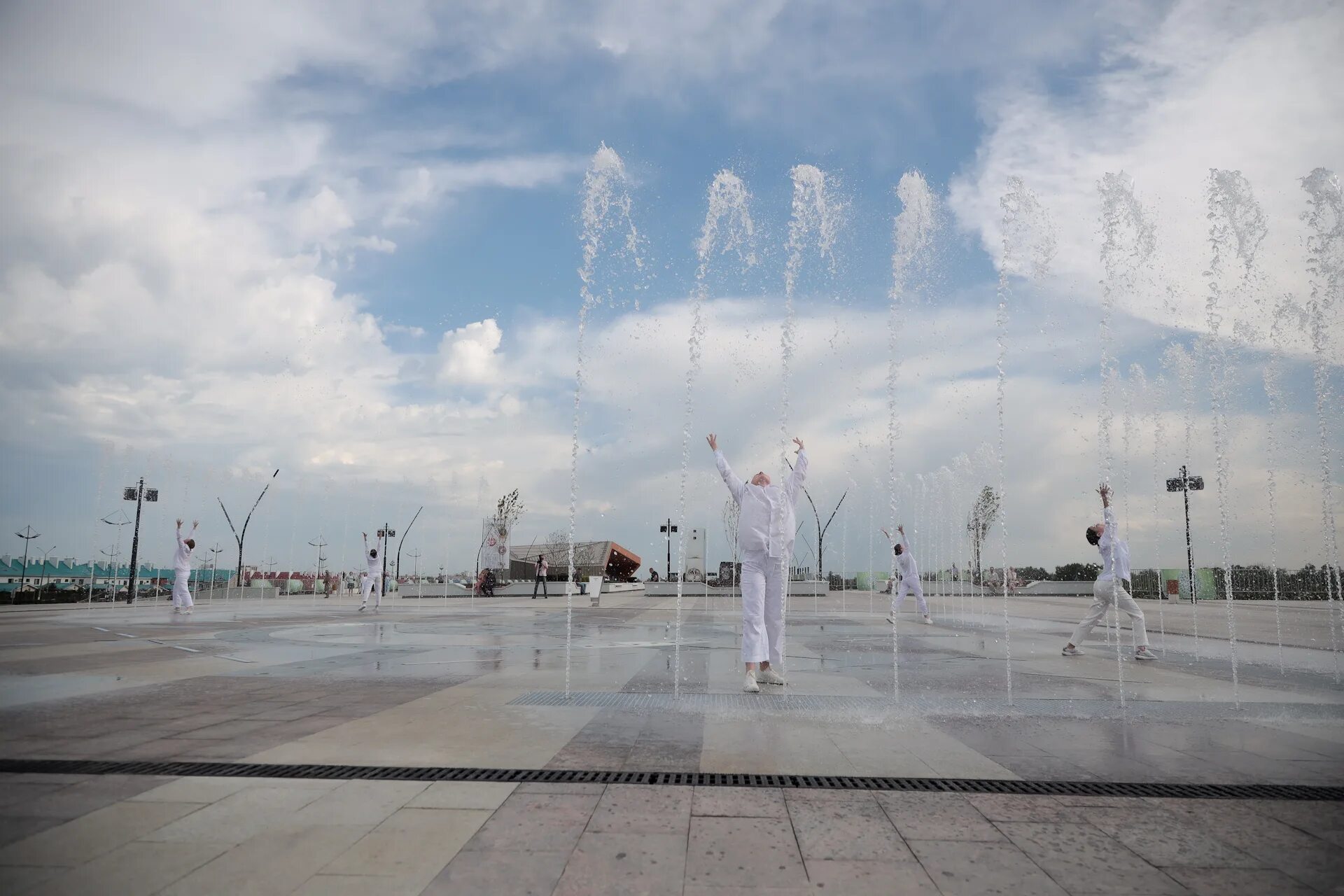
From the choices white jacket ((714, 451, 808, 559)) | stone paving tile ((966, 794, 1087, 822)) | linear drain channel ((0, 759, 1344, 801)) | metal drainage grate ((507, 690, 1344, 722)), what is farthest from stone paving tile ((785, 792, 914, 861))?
white jacket ((714, 451, 808, 559))

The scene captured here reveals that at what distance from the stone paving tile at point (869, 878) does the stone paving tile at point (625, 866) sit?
0.56 metres

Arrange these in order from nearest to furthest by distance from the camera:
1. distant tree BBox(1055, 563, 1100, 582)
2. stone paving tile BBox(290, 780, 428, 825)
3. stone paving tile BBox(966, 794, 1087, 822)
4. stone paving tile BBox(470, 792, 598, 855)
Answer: stone paving tile BBox(470, 792, 598, 855), stone paving tile BBox(290, 780, 428, 825), stone paving tile BBox(966, 794, 1087, 822), distant tree BBox(1055, 563, 1100, 582)

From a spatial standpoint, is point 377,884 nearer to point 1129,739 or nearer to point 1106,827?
point 1106,827

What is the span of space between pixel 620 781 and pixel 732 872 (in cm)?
142

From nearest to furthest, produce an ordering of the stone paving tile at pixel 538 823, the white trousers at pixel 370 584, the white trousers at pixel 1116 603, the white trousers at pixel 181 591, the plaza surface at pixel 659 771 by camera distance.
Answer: the plaza surface at pixel 659 771
the stone paving tile at pixel 538 823
the white trousers at pixel 1116 603
the white trousers at pixel 181 591
the white trousers at pixel 370 584

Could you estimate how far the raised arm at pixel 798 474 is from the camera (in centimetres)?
847

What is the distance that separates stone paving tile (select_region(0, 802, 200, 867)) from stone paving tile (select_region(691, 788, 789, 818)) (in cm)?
258

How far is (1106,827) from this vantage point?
373 cm

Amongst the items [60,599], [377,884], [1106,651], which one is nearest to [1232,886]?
[377,884]

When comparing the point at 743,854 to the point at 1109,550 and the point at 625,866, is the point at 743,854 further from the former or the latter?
the point at 1109,550

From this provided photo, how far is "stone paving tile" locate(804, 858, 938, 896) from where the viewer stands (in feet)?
9.68

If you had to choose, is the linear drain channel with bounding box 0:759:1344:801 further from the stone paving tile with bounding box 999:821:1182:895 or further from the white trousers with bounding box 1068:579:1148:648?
the white trousers with bounding box 1068:579:1148:648

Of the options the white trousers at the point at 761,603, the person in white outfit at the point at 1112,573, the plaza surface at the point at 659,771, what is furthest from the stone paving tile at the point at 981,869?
the person in white outfit at the point at 1112,573

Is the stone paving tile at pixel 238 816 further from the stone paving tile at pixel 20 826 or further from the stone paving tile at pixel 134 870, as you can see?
the stone paving tile at pixel 20 826
